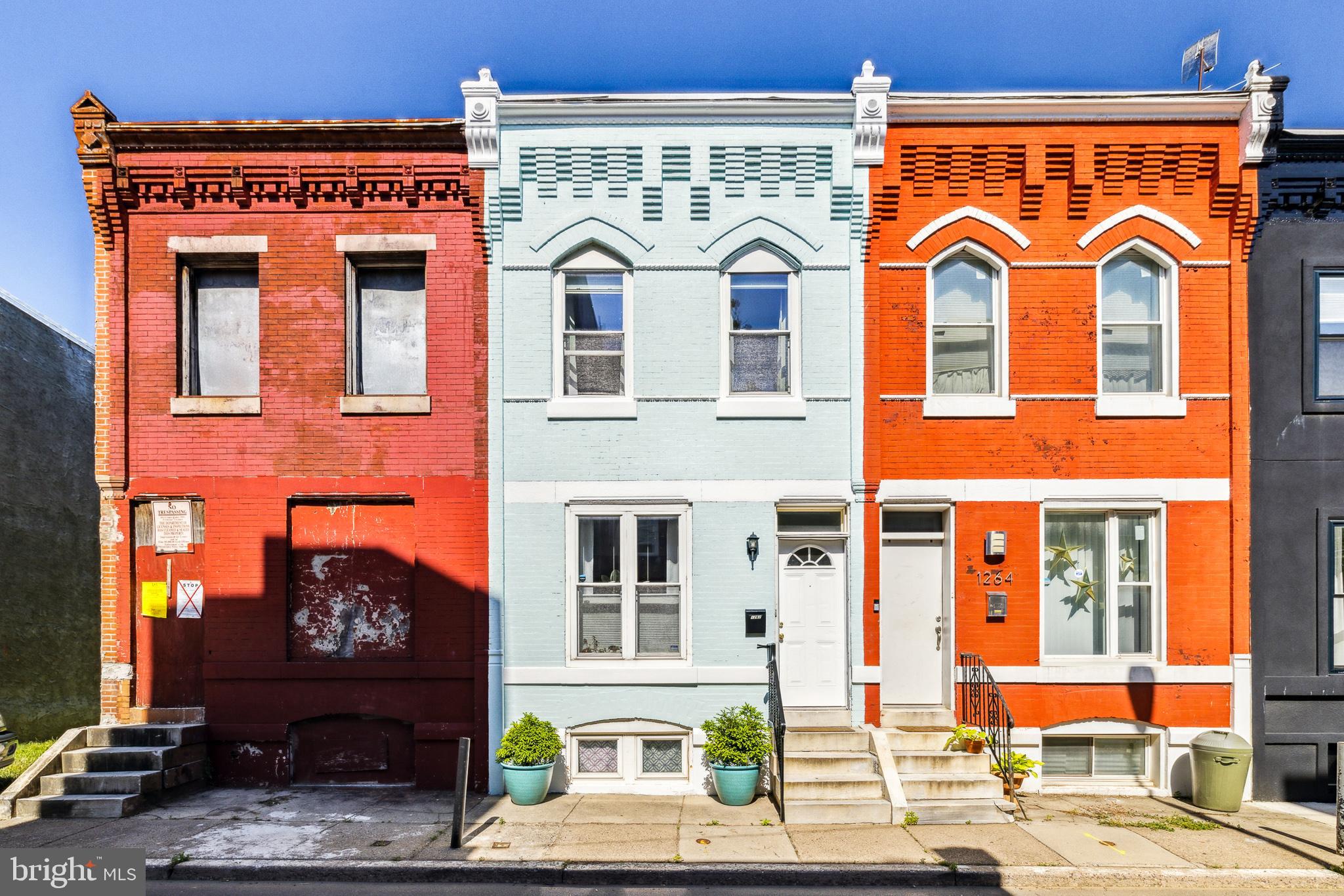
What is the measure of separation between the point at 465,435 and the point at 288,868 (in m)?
4.87

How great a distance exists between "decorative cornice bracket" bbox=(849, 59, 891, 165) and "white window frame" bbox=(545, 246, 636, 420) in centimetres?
327

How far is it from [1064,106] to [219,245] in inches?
423

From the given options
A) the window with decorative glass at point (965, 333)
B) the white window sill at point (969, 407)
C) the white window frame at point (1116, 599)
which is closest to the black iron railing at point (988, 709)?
the white window frame at point (1116, 599)

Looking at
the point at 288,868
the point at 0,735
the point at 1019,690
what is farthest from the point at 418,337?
the point at 1019,690

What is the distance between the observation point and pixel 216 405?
9711mm

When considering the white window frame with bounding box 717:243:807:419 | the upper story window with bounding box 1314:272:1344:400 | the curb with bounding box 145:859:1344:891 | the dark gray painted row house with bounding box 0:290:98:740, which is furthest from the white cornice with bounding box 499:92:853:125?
the dark gray painted row house with bounding box 0:290:98:740

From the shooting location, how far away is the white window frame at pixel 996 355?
9.53 m

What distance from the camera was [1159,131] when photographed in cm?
959

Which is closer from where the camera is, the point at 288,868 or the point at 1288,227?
the point at 288,868

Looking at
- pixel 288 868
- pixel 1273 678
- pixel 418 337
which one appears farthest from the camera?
pixel 418 337

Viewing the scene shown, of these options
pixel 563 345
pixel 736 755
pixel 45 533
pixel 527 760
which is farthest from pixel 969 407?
pixel 45 533

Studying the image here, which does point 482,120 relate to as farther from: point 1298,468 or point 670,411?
point 1298,468

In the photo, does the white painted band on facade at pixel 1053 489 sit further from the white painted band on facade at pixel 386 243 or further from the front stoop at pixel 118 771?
the front stoop at pixel 118 771

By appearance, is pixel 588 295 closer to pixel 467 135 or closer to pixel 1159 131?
pixel 467 135
